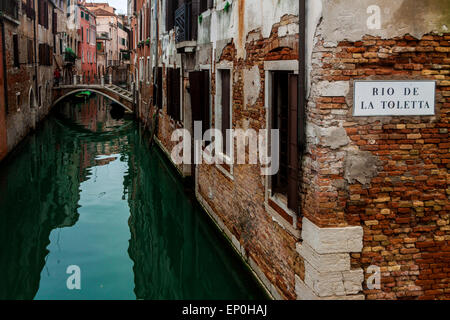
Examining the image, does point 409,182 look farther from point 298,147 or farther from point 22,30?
point 22,30

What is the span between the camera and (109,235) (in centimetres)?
826

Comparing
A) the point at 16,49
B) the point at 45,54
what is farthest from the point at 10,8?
the point at 45,54

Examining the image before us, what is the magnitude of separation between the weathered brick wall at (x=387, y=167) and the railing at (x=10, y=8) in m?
12.7

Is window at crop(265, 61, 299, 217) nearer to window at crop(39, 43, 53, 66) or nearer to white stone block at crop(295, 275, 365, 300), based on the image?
white stone block at crop(295, 275, 365, 300)

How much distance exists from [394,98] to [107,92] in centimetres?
2625

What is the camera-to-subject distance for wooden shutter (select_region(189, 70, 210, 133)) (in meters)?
8.96

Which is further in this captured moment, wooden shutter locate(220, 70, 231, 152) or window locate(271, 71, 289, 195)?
wooden shutter locate(220, 70, 231, 152)

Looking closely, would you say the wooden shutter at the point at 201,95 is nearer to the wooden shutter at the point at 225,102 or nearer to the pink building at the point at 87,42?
the wooden shutter at the point at 225,102

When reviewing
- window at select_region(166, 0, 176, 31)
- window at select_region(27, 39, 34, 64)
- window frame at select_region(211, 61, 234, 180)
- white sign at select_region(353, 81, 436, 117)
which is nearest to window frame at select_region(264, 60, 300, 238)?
white sign at select_region(353, 81, 436, 117)

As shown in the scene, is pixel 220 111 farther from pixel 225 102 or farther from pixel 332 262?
pixel 332 262

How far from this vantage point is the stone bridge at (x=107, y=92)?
2858 cm

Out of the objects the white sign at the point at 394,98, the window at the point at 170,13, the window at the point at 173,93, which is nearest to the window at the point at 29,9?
the window at the point at 170,13

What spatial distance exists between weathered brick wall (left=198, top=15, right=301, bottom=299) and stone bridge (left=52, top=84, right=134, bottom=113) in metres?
21.3
